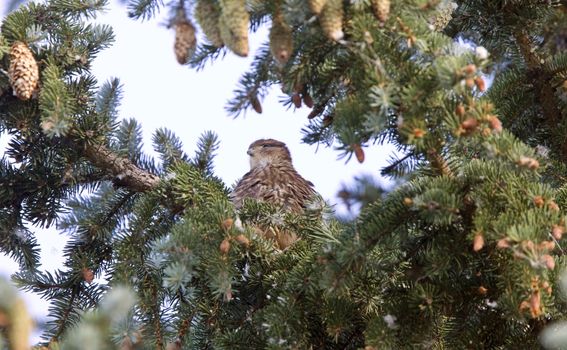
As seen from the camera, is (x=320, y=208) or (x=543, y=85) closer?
(x=320, y=208)

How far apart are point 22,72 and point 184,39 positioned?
0.81 meters

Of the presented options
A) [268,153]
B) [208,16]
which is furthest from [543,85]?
[268,153]

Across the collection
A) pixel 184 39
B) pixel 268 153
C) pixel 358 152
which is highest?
pixel 268 153

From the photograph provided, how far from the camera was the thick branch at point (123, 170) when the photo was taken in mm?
3338

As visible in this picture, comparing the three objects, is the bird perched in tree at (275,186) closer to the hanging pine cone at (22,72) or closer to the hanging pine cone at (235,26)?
the hanging pine cone at (22,72)

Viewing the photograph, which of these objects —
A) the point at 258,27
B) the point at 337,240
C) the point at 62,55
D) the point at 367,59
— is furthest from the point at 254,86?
the point at 62,55

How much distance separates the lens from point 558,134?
135 inches

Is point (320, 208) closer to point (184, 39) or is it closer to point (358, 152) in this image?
point (358, 152)

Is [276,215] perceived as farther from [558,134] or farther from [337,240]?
[558,134]

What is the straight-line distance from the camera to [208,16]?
231 centimetres

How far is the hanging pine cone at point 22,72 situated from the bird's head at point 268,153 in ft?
6.85

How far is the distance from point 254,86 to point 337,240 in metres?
0.52

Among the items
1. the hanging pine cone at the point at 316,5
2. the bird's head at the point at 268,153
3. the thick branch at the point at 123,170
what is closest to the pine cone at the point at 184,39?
the hanging pine cone at the point at 316,5

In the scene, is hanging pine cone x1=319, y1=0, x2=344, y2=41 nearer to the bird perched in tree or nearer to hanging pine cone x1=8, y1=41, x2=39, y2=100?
hanging pine cone x1=8, y1=41, x2=39, y2=100
